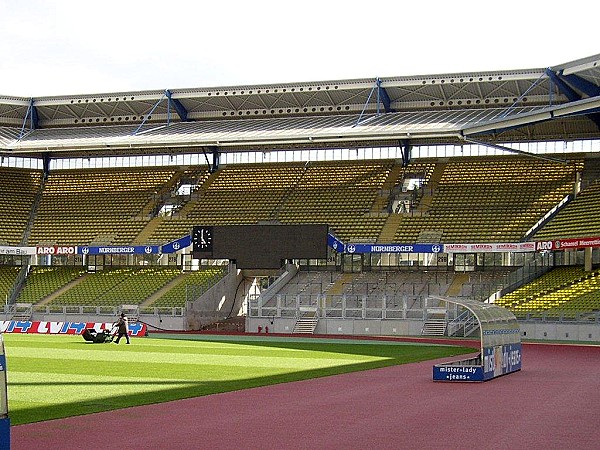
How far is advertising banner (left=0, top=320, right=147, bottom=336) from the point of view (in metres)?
56.1

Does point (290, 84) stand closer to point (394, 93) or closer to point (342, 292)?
point (394, 93)

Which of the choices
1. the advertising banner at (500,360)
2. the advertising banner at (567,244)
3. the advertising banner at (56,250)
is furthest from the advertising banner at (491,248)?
the advertising banner at (500,360)

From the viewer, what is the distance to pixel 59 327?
57.5 metres

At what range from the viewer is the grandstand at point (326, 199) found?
6188 cm

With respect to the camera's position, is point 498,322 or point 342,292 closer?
point 498,322

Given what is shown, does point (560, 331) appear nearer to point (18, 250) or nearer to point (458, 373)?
point (458, 373)

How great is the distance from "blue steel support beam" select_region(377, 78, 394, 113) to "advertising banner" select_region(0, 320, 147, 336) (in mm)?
21911

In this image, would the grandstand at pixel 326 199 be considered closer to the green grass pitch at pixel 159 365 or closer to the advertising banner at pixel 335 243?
the advertising banner at pixel 335 243

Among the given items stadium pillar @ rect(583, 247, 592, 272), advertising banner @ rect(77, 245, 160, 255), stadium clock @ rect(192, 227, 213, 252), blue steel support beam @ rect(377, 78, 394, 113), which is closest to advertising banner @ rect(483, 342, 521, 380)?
stadium pillar @ rect(583, 247, 592, 272)

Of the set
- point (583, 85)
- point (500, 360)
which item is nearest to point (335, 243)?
point (583, 85)

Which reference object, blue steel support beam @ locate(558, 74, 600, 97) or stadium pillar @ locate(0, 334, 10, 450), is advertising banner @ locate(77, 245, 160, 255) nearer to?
blue steel support beam @ locate(558, 74, 600, 97)

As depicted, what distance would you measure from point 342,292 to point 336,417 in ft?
148

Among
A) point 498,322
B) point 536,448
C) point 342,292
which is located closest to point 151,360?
point 498,322

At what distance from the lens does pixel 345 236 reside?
222ft
